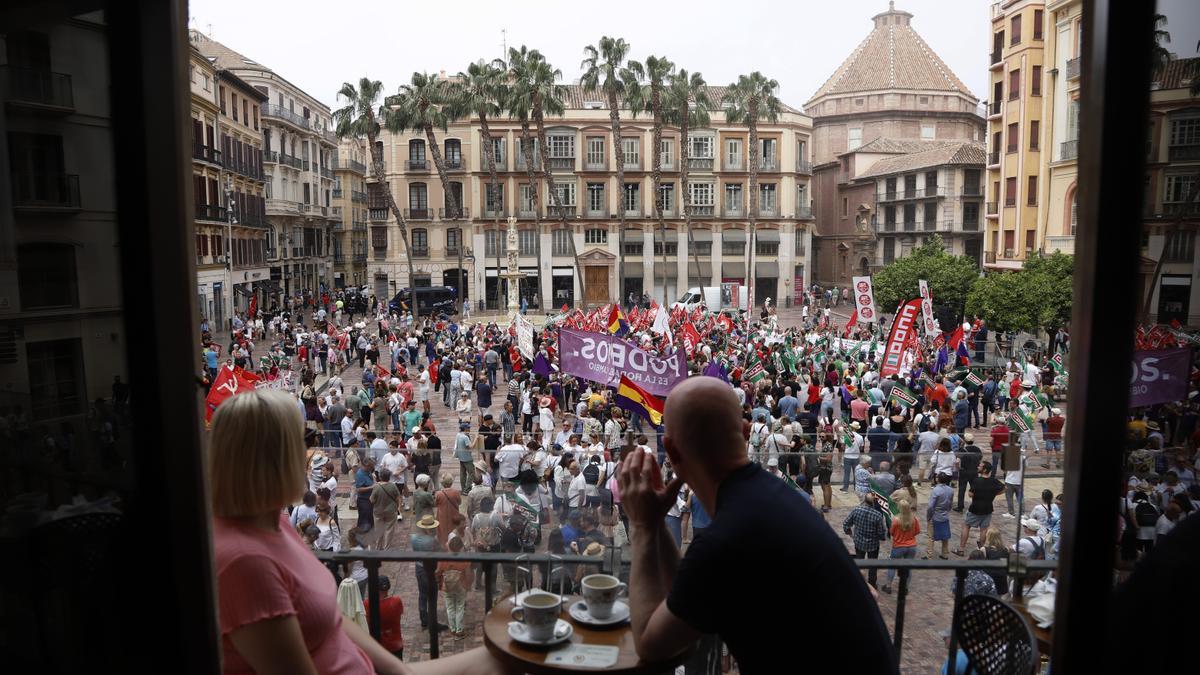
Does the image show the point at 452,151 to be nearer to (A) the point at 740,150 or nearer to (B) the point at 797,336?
(A) the point at 740,150

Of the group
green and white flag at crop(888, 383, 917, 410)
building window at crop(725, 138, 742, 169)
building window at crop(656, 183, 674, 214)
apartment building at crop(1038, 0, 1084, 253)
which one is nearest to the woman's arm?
green and white flag at crop(888, 383, 917, 410)

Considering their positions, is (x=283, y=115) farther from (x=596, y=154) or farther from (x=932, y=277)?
(x=932, y=277)

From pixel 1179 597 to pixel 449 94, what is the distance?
47.5 metres

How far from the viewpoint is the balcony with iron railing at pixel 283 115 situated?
56897mm

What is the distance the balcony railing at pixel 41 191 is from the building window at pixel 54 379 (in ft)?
1.05

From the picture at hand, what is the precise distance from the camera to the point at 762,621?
240cm

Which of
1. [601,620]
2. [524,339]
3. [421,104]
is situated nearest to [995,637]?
[601,620]

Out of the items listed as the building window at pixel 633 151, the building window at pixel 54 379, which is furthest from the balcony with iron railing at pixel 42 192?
the building window at pixel 633 151

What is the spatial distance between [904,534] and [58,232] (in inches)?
361

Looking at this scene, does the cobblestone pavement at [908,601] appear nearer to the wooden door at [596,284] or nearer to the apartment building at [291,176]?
the apartment building at [291,176]

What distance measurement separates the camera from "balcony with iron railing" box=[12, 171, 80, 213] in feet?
6.53

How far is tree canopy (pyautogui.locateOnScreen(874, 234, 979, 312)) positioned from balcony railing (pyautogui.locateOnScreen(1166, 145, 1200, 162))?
3824cm

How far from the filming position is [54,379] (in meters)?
2.12

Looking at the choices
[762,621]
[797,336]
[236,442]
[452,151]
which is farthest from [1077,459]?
[452,151]
